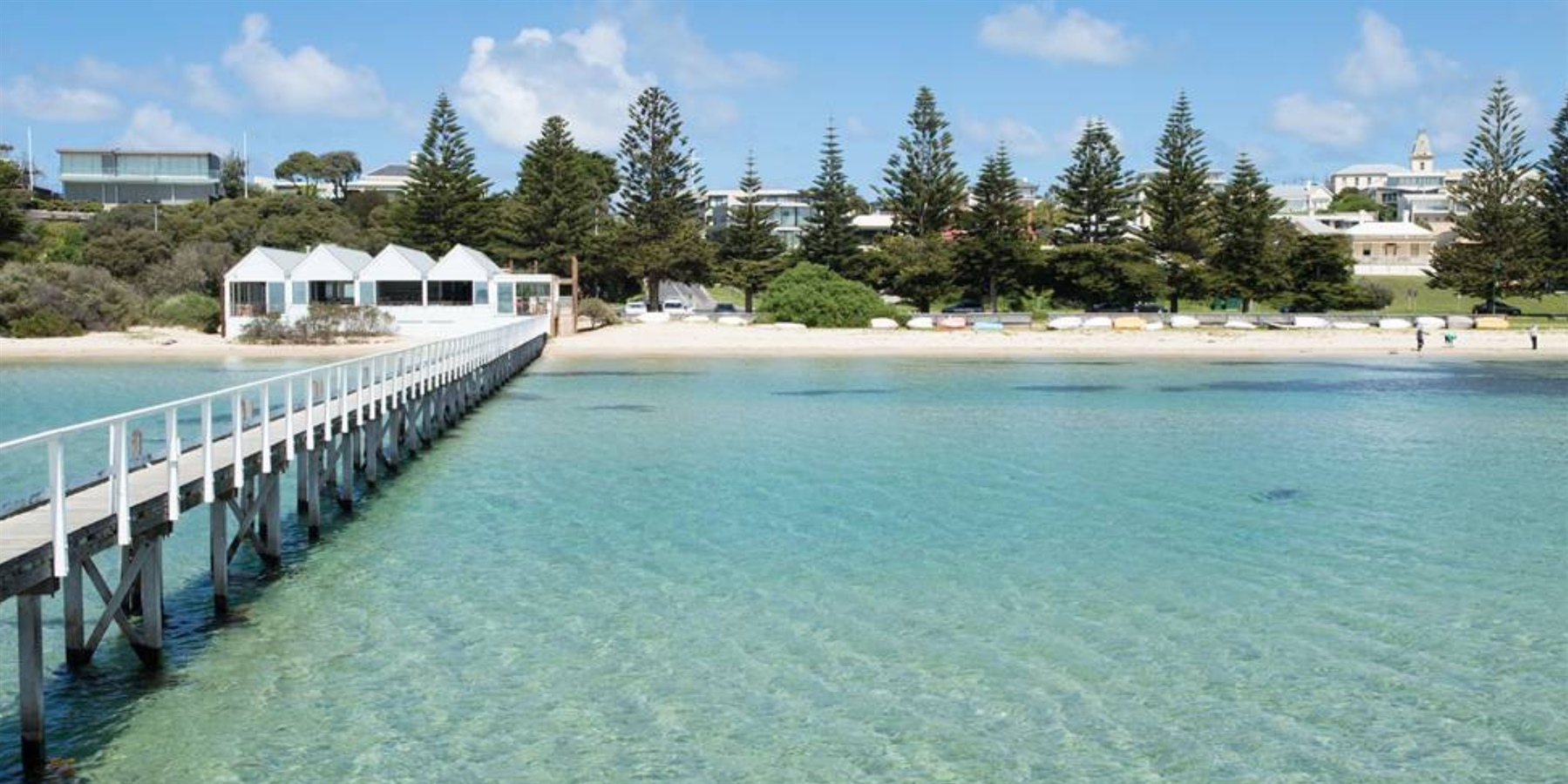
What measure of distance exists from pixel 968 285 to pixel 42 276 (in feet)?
126

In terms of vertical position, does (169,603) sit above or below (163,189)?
below

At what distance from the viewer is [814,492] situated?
19.6 m

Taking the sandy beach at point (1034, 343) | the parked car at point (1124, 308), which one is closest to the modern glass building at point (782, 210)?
the parked car at point (1124, 308)

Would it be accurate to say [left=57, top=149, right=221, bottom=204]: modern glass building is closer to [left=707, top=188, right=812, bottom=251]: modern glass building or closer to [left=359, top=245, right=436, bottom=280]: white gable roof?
[left=707, top=188, right=812, bottom=251]: modern glass building

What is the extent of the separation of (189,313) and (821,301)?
24.7 meters

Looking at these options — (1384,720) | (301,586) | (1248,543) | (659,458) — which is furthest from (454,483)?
(1384,720)

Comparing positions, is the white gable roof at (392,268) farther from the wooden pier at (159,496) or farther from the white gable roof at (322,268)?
the wooden pier at (159,496)

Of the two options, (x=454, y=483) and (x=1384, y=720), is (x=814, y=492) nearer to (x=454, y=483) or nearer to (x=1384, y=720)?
(x=454, y=483)

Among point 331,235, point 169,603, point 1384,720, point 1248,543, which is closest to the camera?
point 1384,720

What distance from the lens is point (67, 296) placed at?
171ft

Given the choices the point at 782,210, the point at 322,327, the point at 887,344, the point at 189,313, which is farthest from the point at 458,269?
the point at 782,210

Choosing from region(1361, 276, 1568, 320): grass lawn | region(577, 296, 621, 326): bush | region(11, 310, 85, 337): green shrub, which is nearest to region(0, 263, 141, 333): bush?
region(11, 310, 85, 337): green shrub

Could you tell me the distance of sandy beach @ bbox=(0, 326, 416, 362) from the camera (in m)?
46.2

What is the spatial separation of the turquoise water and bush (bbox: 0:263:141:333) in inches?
1376
